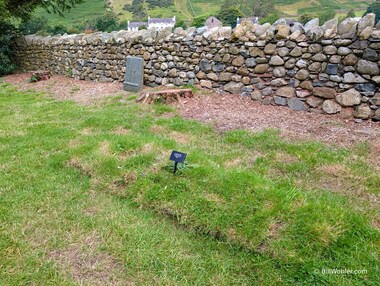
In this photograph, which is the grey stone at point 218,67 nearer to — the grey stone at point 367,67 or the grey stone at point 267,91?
the grey stone at point 267,91

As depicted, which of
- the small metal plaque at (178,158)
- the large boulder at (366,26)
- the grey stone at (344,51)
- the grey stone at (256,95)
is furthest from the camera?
the grey stone at (256,95)

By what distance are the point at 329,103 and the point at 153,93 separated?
3590mm

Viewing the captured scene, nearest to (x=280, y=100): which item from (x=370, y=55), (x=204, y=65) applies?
(x=370, y=55)

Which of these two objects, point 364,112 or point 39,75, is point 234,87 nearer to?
point 364,112

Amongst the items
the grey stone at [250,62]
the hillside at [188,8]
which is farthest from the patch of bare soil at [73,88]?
the hillside at [188,8]

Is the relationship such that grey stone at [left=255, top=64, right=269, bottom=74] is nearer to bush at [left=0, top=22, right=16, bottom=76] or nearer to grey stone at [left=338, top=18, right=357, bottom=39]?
grey stone at [left=338, top=18, right=357, bottom=39]

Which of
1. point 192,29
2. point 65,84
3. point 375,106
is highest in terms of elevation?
point 192,29

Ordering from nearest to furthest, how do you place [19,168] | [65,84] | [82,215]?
[82,215], [19,168], [65,84]

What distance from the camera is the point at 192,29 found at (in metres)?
7.71

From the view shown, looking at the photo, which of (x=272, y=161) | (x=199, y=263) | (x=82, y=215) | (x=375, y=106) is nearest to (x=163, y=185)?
(x=82, y=215)

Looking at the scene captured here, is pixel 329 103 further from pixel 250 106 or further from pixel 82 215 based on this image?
pixel 82 215

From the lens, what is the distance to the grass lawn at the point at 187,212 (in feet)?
7.40

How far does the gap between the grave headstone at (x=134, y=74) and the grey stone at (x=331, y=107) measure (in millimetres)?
4762

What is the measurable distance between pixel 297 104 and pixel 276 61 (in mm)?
982
